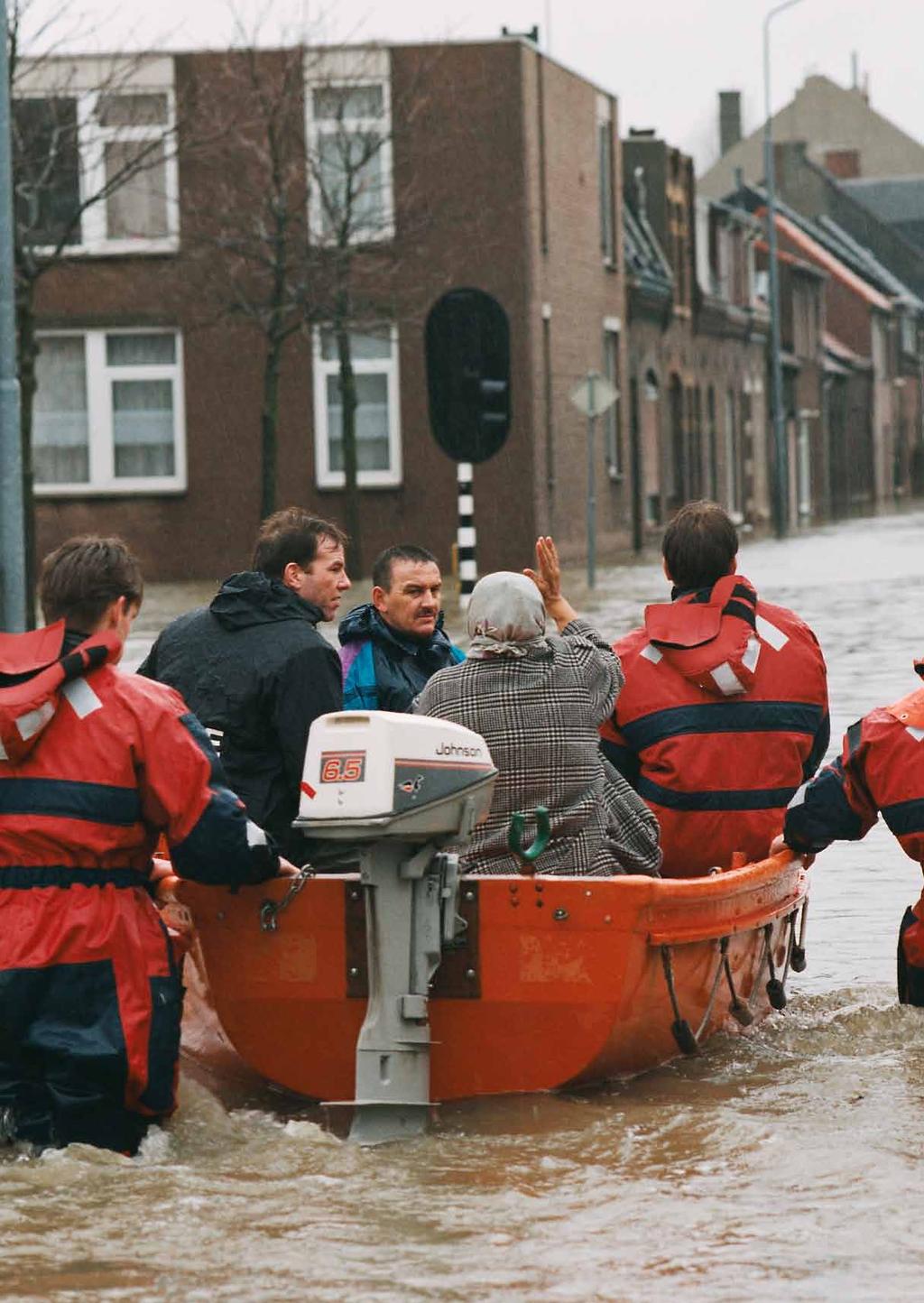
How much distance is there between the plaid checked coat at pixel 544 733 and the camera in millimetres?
7027

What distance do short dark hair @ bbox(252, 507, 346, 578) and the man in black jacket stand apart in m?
0.11

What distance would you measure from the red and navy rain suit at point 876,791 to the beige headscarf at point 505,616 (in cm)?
100

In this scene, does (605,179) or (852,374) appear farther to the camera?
(852,374)

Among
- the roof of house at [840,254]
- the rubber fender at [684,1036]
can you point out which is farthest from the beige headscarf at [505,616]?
the roof of house at [840,254]

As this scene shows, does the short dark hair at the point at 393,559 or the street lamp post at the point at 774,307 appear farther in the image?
the street lamp post at the point at 774,307

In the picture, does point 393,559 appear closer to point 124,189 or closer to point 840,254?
point 124,189

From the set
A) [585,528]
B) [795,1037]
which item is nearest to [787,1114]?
[795,1037]

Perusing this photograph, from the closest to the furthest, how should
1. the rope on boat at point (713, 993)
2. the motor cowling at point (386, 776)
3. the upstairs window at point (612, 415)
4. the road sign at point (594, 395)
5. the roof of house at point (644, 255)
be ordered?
the motor cowling at point (386, 776)
the rope on boat at point (713, 993)
the road sign at point (594, 395)
the upstairs window at point (612, 415)
the roof of house at point (644, 255)

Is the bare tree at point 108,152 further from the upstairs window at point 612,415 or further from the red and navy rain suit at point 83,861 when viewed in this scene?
the red and navy rain suit at point 83,861

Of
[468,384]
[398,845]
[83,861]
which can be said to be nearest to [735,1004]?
[398,845]

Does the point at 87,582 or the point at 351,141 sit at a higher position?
the point at 351,141

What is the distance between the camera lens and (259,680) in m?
7.32

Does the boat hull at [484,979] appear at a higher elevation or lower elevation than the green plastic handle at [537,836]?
lower

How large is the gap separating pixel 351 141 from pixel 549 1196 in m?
29.4
